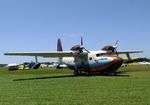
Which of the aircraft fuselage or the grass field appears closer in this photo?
the grass field

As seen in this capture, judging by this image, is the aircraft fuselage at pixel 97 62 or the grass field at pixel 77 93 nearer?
the grass field at pixel 77 93

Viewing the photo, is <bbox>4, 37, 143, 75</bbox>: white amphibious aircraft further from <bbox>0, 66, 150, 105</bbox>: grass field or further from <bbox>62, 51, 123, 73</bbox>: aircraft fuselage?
<bbox>0, 66, 150, 105</bbox>: grass field

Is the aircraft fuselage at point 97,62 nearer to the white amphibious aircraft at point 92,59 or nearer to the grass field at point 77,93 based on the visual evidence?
the white amphibious aircraft at point 92,59

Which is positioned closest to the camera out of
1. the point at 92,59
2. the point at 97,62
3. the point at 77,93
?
the point at 77,93

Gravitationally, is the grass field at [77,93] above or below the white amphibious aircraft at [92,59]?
below

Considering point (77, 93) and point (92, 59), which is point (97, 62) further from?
point (77, 93)

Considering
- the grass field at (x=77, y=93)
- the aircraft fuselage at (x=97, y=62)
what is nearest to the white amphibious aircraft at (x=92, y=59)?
the aircraft fuselage at (x=97, y=62)

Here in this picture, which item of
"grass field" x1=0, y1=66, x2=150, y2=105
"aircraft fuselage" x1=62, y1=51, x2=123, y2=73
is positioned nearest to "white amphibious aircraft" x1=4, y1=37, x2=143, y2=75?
"aircraft fuselage" x1=62, y1=51, x2=123, y2=73

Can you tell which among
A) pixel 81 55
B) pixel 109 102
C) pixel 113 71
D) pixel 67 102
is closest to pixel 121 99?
pixel 109 102

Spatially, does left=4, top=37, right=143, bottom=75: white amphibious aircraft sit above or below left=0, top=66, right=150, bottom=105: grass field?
above

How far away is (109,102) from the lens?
11320 millimetres

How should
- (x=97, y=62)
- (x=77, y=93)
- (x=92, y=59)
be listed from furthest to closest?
1. (x=92, y=59)
2. (x=97, y=62)
3. (x=77, y=93)

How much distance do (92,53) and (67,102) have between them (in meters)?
25.9

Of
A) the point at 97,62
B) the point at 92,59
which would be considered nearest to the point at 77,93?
the point at 97,62
